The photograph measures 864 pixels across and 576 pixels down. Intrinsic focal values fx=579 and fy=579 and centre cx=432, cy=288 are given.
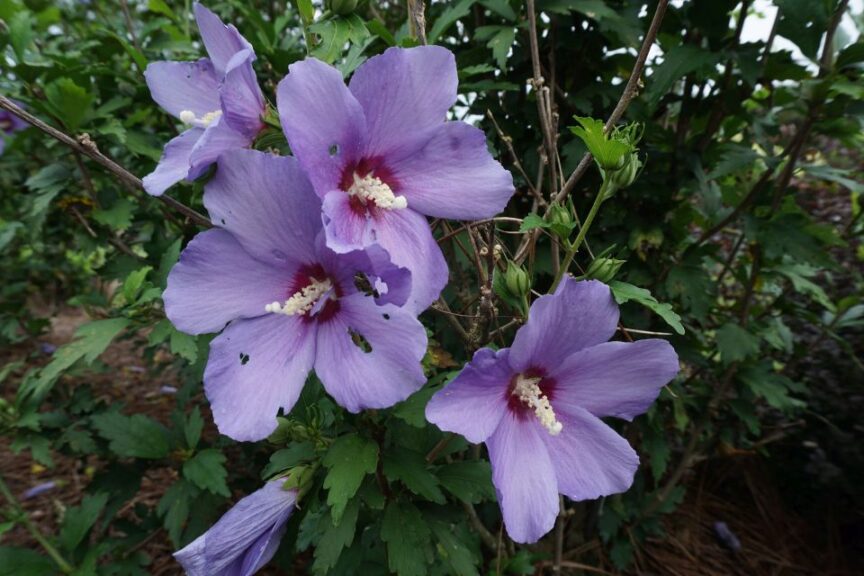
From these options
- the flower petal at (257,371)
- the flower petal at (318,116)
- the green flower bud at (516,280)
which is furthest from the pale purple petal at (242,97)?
the green flower bud at (516,280)

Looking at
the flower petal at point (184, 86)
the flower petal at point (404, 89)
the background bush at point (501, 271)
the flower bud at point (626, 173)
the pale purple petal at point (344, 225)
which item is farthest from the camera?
the background bush at point (501, 271)

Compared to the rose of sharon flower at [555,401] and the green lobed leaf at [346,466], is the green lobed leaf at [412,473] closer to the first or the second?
the green lobed leaf at [346,466]

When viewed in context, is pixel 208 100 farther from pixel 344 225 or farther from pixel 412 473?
pixel 412 473

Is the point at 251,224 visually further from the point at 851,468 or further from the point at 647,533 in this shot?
the point at 851,468

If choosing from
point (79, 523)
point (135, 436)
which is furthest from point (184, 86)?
point (79, 523)

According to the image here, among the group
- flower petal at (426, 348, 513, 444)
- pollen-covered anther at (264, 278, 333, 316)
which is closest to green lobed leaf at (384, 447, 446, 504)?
flower petal at (426, 348, 513, 444)

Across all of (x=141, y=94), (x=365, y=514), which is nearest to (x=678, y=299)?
(x=365, y=514)
